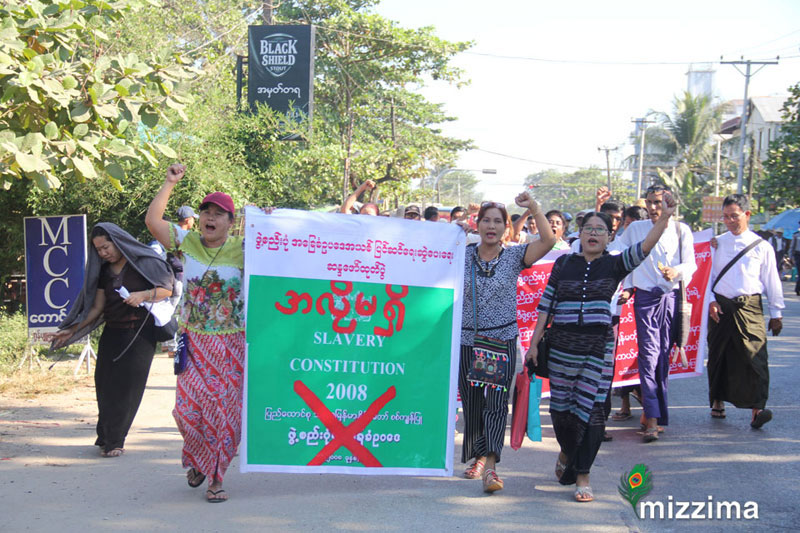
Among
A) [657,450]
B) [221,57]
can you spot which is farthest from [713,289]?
[221,57]

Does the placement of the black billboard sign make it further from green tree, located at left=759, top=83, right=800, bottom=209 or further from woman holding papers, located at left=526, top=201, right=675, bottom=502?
woman holding papers, located at left=526, top=201, right=675, bottom=502

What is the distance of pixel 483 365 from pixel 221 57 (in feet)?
53.5

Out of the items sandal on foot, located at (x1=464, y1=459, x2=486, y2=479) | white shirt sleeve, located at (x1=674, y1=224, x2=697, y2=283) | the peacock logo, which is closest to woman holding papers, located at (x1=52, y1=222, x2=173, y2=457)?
sandal on foot, located at (x1=464, y1=459, x2=486, y2=479)

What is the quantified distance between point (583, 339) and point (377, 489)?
1.60 meters

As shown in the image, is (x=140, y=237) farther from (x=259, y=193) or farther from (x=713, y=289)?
(x=713, y=289)

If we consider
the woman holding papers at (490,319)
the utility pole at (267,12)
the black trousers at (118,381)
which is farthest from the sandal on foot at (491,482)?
the utility pole at (267,12)

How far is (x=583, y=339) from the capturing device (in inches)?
213

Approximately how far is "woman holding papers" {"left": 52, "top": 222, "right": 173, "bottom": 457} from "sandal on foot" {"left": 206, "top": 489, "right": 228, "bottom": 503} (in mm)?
1465

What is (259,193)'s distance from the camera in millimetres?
13742

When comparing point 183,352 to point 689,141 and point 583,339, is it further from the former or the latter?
point 689,141

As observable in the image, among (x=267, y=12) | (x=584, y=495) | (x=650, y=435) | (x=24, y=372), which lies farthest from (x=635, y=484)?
(x=267, y=12)

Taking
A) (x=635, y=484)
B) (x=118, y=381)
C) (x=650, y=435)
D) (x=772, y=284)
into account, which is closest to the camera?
(x=635, y=484)

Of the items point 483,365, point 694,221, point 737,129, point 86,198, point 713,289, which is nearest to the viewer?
point 483,365

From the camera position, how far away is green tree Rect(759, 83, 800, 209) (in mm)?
20547
